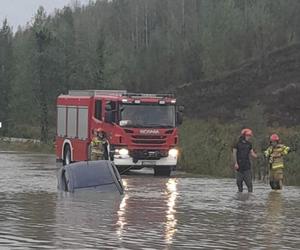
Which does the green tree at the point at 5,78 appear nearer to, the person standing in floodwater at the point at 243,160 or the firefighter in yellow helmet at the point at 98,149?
the firefighter in yellow helmet at the point at 98,149

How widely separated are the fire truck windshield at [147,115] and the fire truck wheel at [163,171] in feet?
4.70

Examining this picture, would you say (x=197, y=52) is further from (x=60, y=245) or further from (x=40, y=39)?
(x=60, y=245)

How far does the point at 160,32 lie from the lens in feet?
372

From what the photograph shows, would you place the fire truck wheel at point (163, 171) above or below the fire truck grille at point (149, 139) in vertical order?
below

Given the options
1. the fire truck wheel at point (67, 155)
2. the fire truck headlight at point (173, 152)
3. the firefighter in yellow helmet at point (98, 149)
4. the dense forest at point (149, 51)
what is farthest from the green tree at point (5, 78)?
the firefighter in yellow helmet at point (98, 149)

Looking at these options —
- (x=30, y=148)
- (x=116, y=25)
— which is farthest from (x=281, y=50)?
(x=30, y=148)

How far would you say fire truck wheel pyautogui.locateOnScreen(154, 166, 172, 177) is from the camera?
84.5 ft

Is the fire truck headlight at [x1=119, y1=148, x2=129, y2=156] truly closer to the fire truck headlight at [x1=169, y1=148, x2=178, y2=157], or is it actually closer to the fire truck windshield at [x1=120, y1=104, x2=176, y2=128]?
the fire truck windshield at [x1=120, y1=104, x2=176, y2=128]

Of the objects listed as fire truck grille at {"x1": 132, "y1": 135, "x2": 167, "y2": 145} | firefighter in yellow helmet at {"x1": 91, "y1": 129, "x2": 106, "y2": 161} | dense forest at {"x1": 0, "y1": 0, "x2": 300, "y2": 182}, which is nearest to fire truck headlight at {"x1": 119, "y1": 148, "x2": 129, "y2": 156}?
fire truck grille at {"x1": 132, "y1": 135, "x2": 167, "y2": 145}

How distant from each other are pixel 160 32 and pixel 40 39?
5830cm

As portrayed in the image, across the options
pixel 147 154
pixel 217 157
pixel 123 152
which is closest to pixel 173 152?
pixel 147 154

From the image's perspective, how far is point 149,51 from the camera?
357ft

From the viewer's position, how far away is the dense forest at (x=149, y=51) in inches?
2437

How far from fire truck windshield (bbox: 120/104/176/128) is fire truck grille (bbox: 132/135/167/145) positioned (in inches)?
14.1
